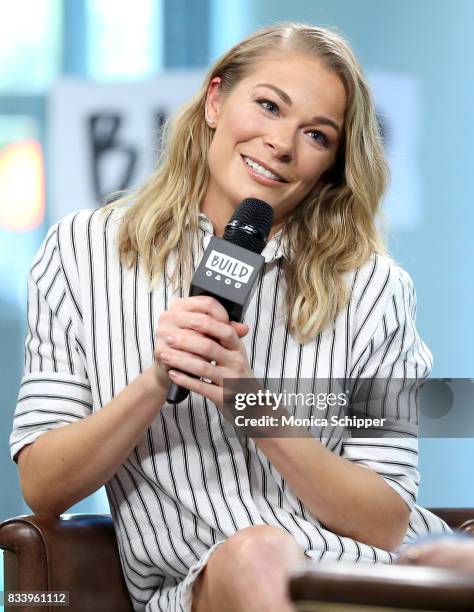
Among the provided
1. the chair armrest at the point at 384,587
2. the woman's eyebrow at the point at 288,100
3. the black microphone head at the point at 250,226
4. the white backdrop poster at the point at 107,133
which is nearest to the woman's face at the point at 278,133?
the woman's eyebrow at the point at 288,100

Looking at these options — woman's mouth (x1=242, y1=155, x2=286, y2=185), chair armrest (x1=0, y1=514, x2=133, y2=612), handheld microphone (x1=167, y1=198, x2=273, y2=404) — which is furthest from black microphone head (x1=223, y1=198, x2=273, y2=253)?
chair armrest (x1=0, y1=514, x2=133, y2=612)

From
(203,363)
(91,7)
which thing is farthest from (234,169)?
(91,7)

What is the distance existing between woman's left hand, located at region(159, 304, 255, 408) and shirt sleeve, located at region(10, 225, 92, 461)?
0.99 ft

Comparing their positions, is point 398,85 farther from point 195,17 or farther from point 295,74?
point 295,74

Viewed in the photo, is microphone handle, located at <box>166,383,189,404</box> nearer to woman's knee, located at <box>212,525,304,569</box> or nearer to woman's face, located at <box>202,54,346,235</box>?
woman's knee, located at <box>212,525,304,569</box>

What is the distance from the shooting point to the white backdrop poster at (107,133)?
2.38 meters

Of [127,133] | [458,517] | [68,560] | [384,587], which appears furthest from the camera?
[127,133]

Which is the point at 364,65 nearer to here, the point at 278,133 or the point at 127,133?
the point at 127,133

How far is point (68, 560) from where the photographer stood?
137 cm

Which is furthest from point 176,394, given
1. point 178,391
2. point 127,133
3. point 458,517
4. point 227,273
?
point 127,133

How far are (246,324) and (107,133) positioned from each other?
1.13 m

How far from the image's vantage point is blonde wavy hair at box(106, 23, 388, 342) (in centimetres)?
144

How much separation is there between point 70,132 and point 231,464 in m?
1.23

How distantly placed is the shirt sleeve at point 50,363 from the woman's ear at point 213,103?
275 mm
